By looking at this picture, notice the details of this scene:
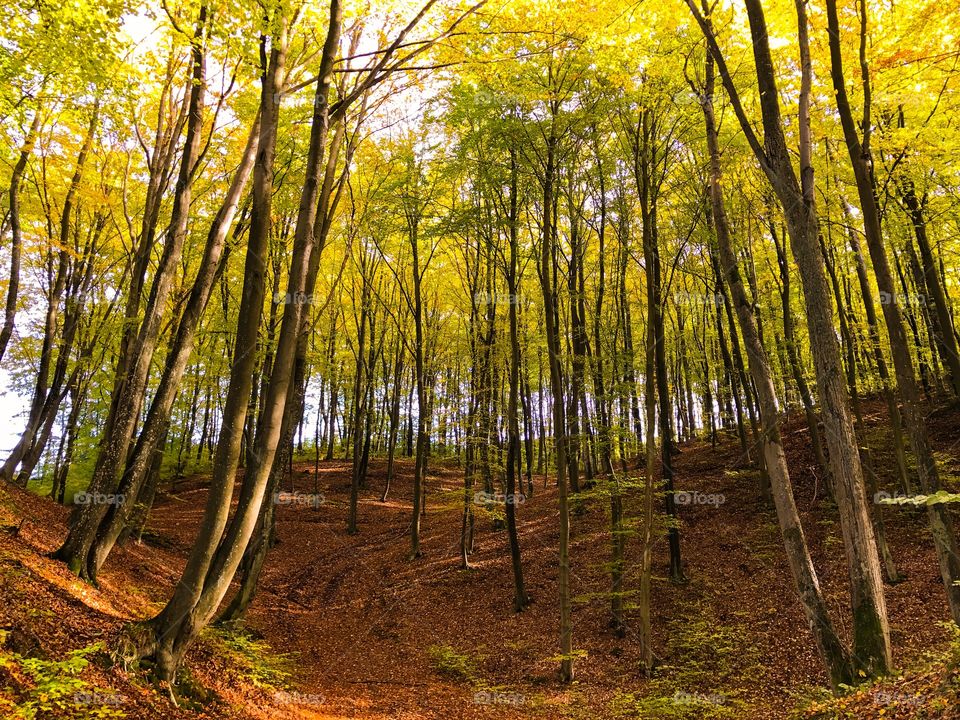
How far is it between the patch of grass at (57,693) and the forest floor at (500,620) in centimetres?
4

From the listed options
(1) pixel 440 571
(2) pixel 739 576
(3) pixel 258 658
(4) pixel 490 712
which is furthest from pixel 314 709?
(2) pixel 739 576

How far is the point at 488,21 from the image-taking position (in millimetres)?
8117

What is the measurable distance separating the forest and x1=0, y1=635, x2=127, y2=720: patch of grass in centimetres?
4

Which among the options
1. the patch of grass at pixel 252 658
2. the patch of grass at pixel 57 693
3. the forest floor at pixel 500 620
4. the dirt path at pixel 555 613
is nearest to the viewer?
the patch of grass at pixel 57 693

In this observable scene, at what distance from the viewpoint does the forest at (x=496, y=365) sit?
596 cm

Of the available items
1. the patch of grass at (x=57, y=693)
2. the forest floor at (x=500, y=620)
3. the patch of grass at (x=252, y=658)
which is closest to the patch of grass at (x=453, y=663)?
the forest floor at (x=500, y=620)

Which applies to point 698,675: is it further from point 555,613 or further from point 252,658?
point 252,658

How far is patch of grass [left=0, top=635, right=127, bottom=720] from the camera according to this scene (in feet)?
13.2

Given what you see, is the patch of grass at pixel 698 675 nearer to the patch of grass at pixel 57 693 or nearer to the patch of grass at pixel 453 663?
the patch of grass at pixel 453 663

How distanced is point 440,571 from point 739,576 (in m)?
7.17

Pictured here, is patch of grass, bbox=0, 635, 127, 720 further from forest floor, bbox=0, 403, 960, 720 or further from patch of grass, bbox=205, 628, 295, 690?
patch of grass, bbox=205, 628, 295, 690

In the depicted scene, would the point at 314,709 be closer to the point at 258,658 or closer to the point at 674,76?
the point at 258,658

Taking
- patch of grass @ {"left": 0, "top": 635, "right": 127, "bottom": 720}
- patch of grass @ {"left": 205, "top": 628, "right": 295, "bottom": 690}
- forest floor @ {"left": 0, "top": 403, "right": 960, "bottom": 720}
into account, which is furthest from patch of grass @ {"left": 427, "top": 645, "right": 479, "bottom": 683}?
patch of grass @ {"left": 0, "top": 635, "right": 127, "bottom": 720}

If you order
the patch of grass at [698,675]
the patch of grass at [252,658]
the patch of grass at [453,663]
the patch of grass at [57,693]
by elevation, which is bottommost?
the patch of grass at [453,663]
